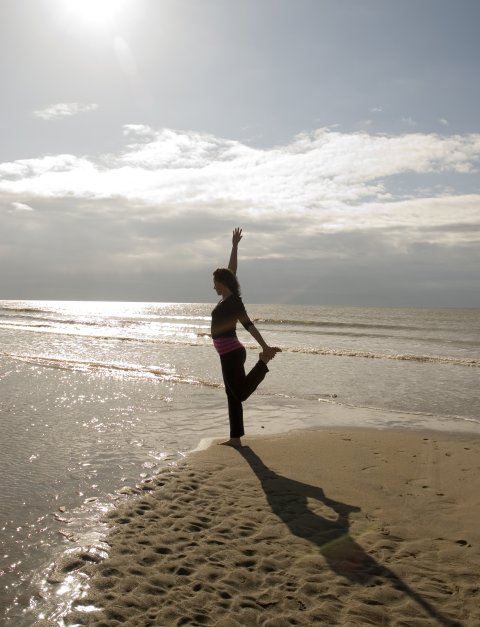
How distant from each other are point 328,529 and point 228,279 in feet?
10.6

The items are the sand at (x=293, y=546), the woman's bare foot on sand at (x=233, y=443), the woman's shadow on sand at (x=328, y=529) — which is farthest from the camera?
the woman's bare foot on sand at (x=233, y=443)

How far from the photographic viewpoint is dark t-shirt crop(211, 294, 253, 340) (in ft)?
20.4

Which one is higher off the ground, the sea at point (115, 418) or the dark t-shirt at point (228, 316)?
the dark t-shirt at point (228, 316)

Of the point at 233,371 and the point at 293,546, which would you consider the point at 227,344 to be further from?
the point at 293,546

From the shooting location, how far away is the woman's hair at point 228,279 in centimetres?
628

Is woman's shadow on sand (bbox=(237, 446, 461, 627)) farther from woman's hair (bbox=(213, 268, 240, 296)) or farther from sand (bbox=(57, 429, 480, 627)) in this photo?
woman's hair (bbox=(213, 268, 240, 296))

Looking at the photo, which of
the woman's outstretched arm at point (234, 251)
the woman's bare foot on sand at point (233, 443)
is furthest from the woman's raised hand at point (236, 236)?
the woman's bare foot on sand at point (233, 443)

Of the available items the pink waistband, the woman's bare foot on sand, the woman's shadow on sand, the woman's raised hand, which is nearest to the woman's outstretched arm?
the woman's raised hand

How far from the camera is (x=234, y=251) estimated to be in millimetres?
6871

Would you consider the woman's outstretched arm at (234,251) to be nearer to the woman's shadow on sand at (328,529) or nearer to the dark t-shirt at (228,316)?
the dark t-shirt at (228,316)

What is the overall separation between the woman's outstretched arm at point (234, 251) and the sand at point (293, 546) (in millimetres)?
2456

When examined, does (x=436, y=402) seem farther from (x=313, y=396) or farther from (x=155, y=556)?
(x=155, y=556)

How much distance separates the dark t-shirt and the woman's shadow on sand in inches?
64.0

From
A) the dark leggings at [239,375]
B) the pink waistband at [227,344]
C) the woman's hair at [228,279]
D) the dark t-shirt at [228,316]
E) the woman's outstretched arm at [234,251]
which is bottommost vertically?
the dark leggings at [239,375]
